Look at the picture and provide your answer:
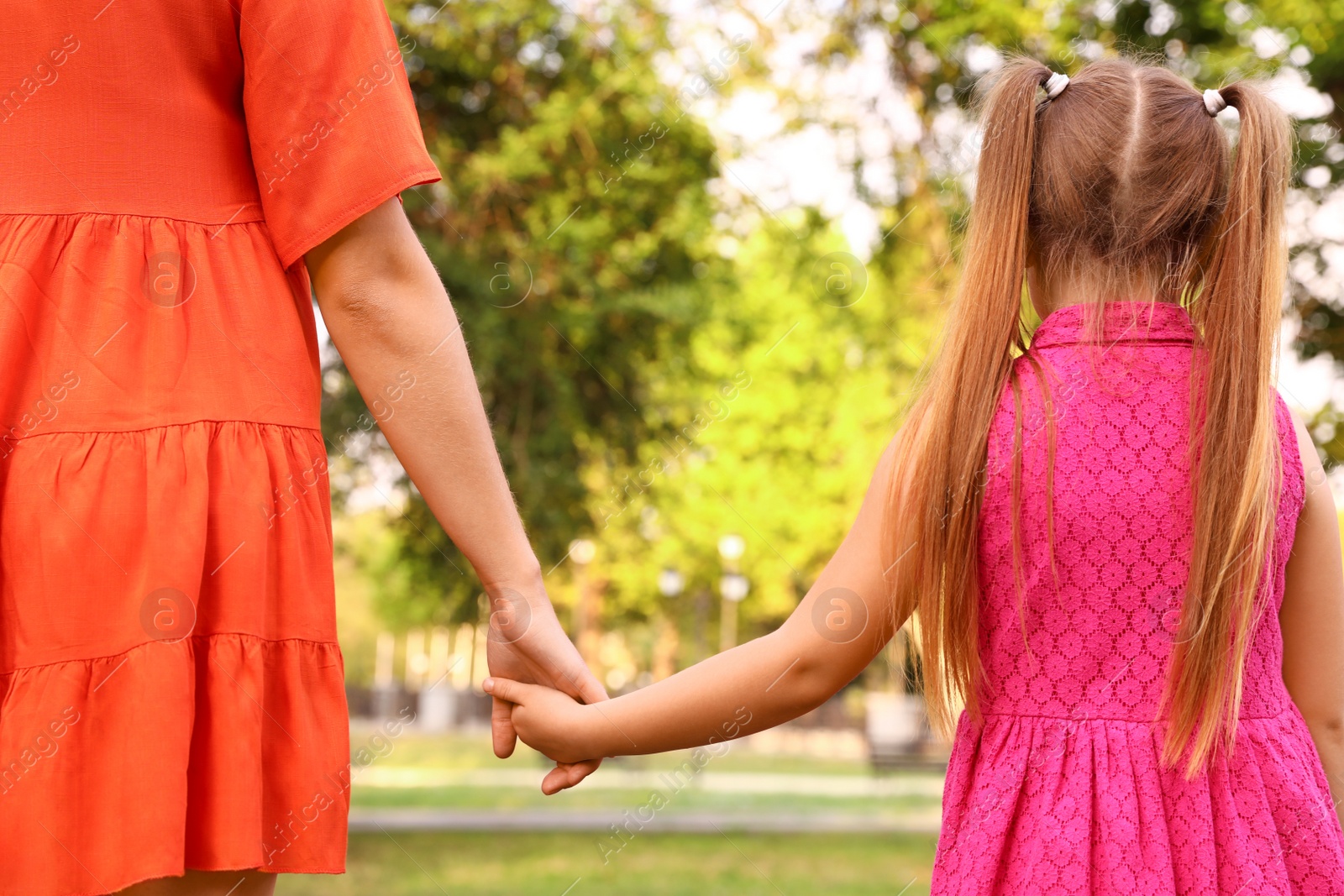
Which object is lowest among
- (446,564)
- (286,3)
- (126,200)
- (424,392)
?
(446,564)

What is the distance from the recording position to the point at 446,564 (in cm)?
869

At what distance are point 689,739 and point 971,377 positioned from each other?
725mm

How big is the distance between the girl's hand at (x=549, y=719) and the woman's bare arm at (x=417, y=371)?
17.2 inches

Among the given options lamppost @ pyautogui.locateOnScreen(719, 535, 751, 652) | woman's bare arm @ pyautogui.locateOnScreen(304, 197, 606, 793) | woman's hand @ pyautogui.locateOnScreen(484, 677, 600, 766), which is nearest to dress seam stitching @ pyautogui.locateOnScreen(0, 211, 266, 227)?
woman's bare arm @ pyautogui.locateOnScreen(304, 197, 606, 793)

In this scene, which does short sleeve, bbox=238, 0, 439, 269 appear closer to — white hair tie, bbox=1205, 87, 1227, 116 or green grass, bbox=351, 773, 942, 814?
white hair tie, bbox=1205, 87, 1227, 116

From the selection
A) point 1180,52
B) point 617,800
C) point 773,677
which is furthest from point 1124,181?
point 617,800

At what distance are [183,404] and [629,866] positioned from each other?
31.7 ft

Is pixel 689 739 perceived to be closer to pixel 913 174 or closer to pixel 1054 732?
pixel 1054 732

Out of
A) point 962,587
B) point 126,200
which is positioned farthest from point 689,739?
point 126,200

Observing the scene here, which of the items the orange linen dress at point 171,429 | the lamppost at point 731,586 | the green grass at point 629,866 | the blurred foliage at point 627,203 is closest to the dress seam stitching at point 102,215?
the orange linen dress at point 171,429

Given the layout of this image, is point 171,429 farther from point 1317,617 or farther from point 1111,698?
point 1317,617

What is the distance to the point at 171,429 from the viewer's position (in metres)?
1.51

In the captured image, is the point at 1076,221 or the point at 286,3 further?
the point at 1076,221

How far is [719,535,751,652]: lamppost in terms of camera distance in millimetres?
19391
